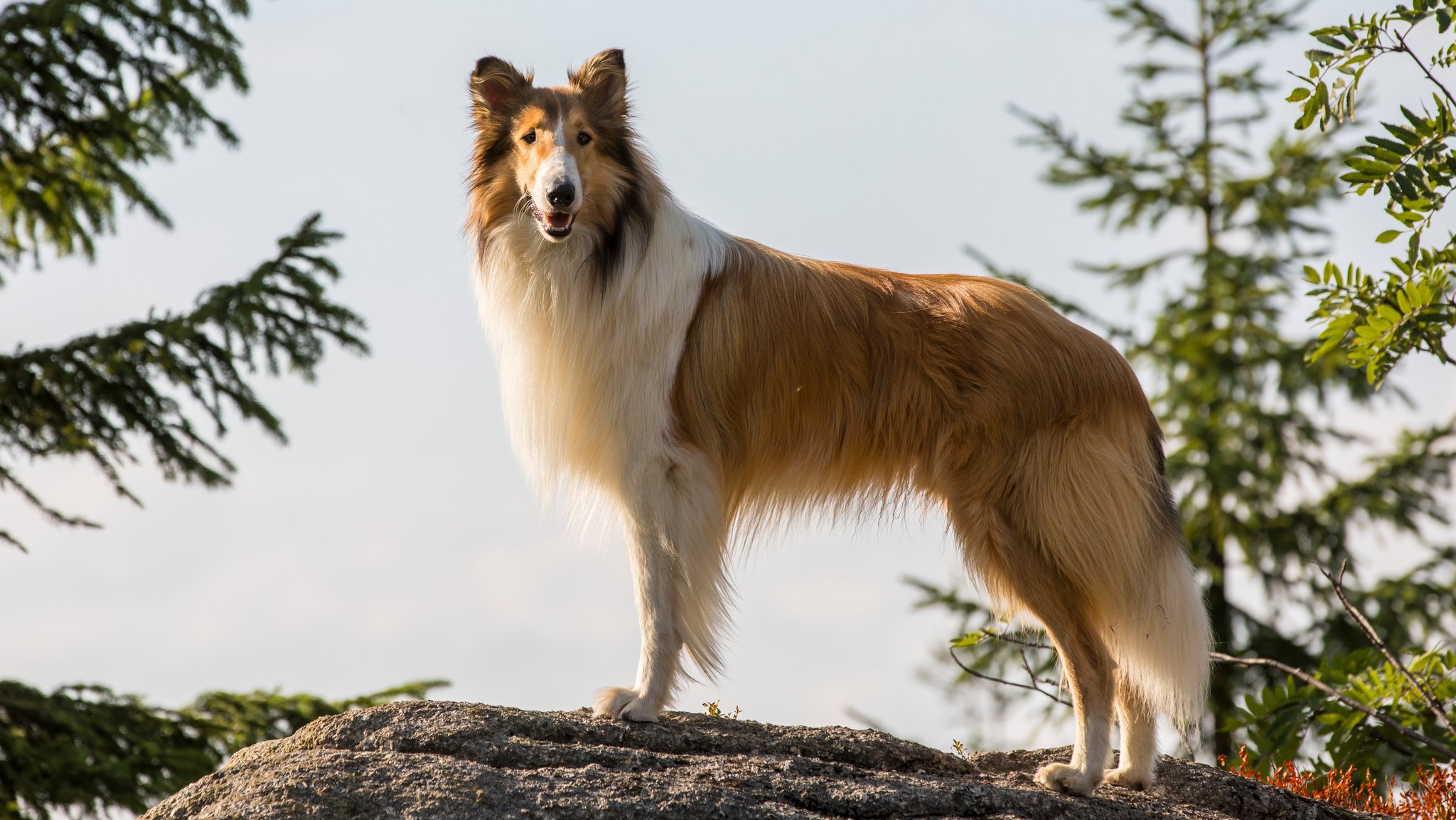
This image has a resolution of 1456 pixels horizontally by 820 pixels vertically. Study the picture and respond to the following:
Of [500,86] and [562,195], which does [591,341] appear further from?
[500,86]

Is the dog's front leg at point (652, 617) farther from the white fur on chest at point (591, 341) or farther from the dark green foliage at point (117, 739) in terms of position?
the dark green foliage at point (117, 739)

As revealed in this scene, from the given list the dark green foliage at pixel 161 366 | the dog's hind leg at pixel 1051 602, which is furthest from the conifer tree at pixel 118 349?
the dog's hind leg at pixel 1051 602

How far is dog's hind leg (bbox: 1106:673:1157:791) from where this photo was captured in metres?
5.08

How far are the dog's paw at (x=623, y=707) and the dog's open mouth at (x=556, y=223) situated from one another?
169cm

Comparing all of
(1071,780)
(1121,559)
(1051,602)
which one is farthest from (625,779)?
(1121,559)

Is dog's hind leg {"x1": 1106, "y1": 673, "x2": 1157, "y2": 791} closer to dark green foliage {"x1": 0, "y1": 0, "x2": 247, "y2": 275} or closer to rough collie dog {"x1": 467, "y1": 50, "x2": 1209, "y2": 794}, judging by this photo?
rough collie dog {"x1": 467, "y1": 50, "x2": 1209, "y2": 794}

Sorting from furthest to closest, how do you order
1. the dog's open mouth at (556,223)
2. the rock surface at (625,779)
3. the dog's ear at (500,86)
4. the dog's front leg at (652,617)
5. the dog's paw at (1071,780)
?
the dog's ear at (500,86) → the dog's open mouth at (556,223) → the dog's front leg at (652,617) → the dog's paw at (1071,780) → the rock surface at (625,779)

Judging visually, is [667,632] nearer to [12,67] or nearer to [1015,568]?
[1015,568]

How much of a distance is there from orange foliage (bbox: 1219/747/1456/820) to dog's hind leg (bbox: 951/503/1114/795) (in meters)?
0.99

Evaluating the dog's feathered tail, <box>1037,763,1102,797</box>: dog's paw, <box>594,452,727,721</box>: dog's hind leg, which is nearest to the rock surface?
<box>1037,763,1102,797</box>: dog's paw

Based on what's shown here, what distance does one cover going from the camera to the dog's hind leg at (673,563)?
502cm

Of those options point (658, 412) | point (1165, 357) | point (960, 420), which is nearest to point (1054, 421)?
point (960, 420)

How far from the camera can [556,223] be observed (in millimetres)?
5164

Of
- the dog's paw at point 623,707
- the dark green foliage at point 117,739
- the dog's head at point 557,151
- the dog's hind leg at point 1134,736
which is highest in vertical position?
the dog's head at point 557,151
